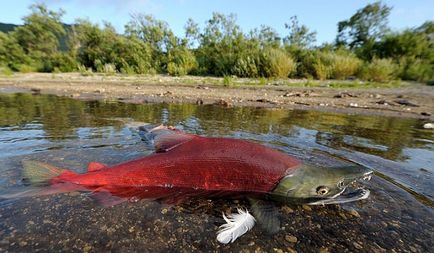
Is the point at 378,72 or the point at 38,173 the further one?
the point at 378,72

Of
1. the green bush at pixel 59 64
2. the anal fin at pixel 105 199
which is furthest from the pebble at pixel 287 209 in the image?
the green bush at pixel 59 64

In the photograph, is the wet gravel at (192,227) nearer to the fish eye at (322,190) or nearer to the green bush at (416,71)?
the fish eye at (322,190)

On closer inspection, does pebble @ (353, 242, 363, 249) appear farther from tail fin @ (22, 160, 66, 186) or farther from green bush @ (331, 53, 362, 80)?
green bush @ (331, 53, 362, 80)

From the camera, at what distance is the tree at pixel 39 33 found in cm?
2898

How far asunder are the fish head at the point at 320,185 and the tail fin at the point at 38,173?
1.66 metres

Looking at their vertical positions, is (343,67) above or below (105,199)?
above

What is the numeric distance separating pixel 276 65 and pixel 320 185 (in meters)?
15.5

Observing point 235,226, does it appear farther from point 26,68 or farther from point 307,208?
point 26,68

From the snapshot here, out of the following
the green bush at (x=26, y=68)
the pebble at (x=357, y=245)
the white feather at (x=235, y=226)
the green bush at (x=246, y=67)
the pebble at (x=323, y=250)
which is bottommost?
the green bush at (x=26, y=68)

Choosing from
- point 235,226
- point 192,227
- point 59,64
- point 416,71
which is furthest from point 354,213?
point 59,64

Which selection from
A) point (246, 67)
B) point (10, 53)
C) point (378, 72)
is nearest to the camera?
point (378, 72)

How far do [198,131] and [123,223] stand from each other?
9.36 ft

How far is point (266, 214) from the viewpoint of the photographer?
7.35ft

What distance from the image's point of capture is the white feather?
2009mm
